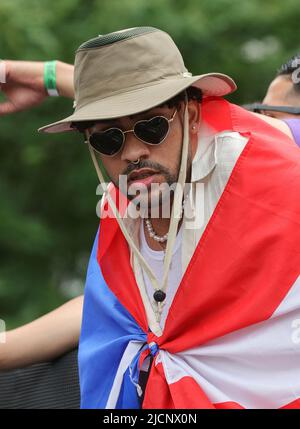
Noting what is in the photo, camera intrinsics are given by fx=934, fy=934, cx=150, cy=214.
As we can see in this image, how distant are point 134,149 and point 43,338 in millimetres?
1020

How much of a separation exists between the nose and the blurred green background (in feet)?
9.74

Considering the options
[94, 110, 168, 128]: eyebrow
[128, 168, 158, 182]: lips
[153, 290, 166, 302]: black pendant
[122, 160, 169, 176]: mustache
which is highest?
[94, 110, 168, 128]: eyebrow

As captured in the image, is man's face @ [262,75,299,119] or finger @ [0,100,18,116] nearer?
finger @ [0,100,18,116]

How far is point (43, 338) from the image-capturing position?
3521 mm

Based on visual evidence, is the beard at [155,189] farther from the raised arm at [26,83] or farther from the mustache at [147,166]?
the raised arm at [26,83]

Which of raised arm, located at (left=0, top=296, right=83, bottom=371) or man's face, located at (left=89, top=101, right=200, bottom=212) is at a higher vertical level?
man's face, located at (left=89, top=101, right=200, bottom=212)

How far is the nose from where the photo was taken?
2830 mm

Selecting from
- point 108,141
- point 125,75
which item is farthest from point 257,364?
point 125,75

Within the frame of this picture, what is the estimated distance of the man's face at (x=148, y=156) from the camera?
284 centimetres

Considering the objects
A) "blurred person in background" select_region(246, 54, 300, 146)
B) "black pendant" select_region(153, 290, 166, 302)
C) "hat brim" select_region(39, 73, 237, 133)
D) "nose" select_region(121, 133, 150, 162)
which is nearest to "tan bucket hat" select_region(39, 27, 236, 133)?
"hat brim" select_region(39, 73, 237, 133)

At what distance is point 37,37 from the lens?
566 cm

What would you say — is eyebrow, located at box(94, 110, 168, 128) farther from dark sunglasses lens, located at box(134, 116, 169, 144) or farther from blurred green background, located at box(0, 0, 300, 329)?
blurred green background, located at box(0, 0, 300, 329)

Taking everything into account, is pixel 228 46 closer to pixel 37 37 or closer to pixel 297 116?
pixel 37 37

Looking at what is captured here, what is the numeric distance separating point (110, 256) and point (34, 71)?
3.40 feet
